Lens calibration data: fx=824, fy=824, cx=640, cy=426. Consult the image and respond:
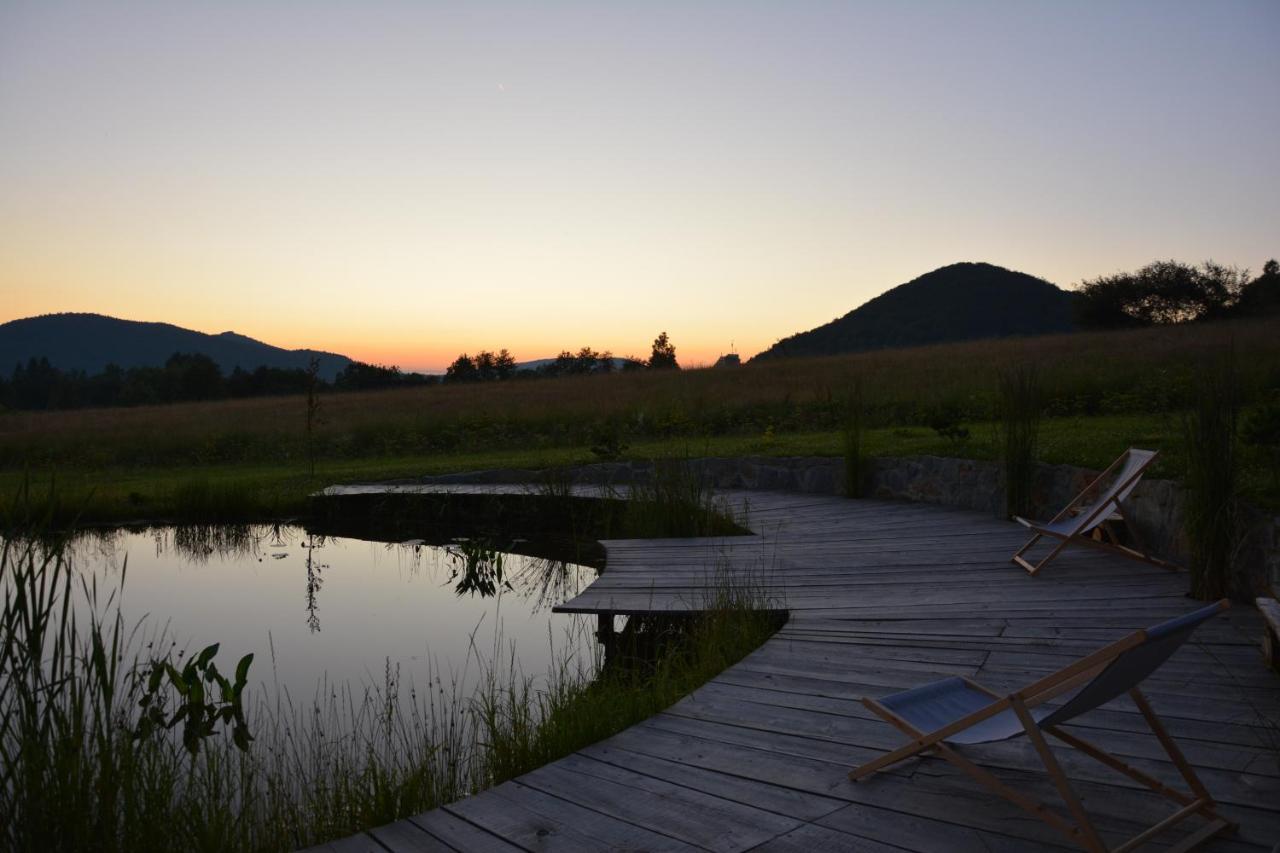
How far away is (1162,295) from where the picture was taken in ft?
132

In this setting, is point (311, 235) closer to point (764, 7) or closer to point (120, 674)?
point (764, 7)

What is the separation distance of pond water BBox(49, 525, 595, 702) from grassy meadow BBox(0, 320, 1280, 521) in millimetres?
1608

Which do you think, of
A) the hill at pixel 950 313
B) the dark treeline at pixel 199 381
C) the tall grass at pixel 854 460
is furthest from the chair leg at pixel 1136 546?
the hill at pixel 950 313

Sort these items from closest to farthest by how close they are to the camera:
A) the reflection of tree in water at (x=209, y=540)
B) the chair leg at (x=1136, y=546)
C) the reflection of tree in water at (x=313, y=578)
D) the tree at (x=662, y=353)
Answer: the chair leg at (x=1136, y=546)
the reflection of tree in water at (x=313, y=578)
the reflection of tree in water at (x=209, y=540)
the tree at (x=662, y=353)

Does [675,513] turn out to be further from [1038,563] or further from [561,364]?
[561,364]

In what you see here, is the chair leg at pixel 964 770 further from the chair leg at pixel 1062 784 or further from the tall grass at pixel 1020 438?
the tall grass at pixel 1020 438

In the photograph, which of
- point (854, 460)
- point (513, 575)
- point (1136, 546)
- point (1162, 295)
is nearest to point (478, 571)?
point (513, 575)

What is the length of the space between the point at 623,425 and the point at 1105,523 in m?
9.21

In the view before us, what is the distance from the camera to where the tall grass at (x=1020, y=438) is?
6336mm

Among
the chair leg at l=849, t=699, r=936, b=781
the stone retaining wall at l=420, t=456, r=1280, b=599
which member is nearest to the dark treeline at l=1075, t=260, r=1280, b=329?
the stone retaining wall at l=420, t=456, r=1280, b=599

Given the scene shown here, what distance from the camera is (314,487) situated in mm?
10414

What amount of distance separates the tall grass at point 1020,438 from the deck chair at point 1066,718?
442 centimetres

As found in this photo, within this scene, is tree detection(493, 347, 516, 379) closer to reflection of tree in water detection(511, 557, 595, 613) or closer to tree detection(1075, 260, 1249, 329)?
reflection of tree in water detection(511, 557, 595, 613)

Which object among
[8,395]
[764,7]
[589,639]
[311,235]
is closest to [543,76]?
[764,7]
